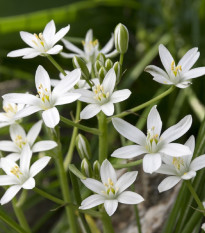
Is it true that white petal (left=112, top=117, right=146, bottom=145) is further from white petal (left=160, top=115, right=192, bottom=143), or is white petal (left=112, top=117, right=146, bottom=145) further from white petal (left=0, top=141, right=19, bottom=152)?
white petal (left=0, top=141, right=19, bottom=152)

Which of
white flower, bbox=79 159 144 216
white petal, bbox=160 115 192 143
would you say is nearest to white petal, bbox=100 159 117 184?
white flower, bbox=79 159 144 216

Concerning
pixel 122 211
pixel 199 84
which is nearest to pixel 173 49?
pixel 199 84

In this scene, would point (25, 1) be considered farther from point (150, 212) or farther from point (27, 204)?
point (150, 212)

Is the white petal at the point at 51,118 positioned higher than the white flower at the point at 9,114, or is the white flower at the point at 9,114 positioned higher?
the white petal at the point at 51,118

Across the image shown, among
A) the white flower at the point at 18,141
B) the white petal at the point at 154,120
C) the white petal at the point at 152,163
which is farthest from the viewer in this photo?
the white flower at the point at 18,141

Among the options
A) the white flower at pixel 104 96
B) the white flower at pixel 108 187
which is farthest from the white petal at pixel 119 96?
the white flower at pixel 108 187

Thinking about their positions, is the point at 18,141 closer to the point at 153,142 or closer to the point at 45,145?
the point at 45,145

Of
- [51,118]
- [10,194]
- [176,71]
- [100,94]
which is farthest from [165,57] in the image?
[10,194]

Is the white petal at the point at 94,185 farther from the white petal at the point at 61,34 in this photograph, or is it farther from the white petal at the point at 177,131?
the white petal at the point at 61,34
